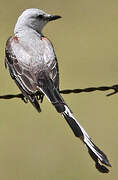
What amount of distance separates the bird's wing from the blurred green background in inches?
80.2

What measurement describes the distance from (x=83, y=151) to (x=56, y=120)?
0.96 m

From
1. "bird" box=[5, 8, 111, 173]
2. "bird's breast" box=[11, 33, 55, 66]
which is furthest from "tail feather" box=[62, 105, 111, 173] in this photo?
"bird's breast" box=[11, 33, 55, 66]

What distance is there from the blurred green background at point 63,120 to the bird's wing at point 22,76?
2037 millimetres

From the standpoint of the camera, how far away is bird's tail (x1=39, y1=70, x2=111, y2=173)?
8.64 meters

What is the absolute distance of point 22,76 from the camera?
984 centimetres

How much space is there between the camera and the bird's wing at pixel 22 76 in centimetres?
953

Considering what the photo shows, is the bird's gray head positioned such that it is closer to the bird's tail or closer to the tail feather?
the bird's tail

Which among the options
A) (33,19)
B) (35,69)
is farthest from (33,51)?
(33,19)

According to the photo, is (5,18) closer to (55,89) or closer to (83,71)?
(83,71)

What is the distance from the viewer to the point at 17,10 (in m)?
16.8

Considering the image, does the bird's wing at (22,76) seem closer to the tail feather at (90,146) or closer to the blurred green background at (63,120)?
the tail feather at (90,146)

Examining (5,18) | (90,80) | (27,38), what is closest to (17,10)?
(5,18)

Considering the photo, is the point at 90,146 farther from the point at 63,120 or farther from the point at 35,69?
the point at 63,120

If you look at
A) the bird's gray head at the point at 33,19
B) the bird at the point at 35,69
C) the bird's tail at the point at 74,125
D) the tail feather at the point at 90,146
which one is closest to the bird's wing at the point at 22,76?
the bird at the point at 35,69
